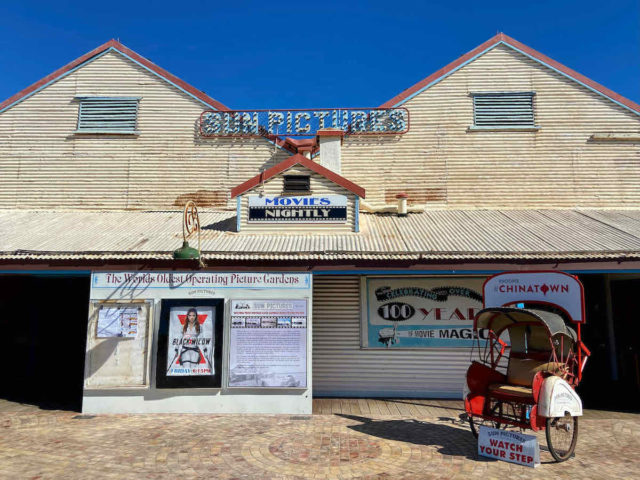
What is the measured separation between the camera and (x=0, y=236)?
10.7m

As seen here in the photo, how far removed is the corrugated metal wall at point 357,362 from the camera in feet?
33.8

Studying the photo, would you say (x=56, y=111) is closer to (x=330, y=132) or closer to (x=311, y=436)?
(x=330, y=132)

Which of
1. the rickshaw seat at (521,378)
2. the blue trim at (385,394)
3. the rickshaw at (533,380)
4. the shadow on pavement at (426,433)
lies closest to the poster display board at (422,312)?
the blue trim at (385,394)

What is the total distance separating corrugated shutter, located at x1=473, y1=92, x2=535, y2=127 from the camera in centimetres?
1404

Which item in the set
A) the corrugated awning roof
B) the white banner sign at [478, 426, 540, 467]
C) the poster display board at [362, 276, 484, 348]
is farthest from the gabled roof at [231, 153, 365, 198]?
the white banner sign at [478, 426, 540, 467]

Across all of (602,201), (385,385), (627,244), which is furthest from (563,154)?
(385,385)

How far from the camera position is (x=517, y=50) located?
14.4 meters

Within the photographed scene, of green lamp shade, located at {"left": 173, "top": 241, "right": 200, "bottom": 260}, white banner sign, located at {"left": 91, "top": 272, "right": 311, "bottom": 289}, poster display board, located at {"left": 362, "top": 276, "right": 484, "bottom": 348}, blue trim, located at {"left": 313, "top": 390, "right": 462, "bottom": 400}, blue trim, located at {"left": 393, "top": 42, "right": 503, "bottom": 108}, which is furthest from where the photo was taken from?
blue trim, located at {"left": 393, "top": 42, "right": 503, "bottom": 108}

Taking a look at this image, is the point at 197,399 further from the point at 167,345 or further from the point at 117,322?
the point at 117,322

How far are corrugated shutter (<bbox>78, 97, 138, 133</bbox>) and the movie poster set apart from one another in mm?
8351

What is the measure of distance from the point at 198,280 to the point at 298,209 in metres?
3.35

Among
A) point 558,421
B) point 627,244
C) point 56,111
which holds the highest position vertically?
point 56,111

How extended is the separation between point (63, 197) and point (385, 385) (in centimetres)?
1186

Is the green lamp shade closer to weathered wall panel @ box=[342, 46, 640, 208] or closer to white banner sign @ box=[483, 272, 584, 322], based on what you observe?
white banner sign @ box=[483, 272, 584, 322]
